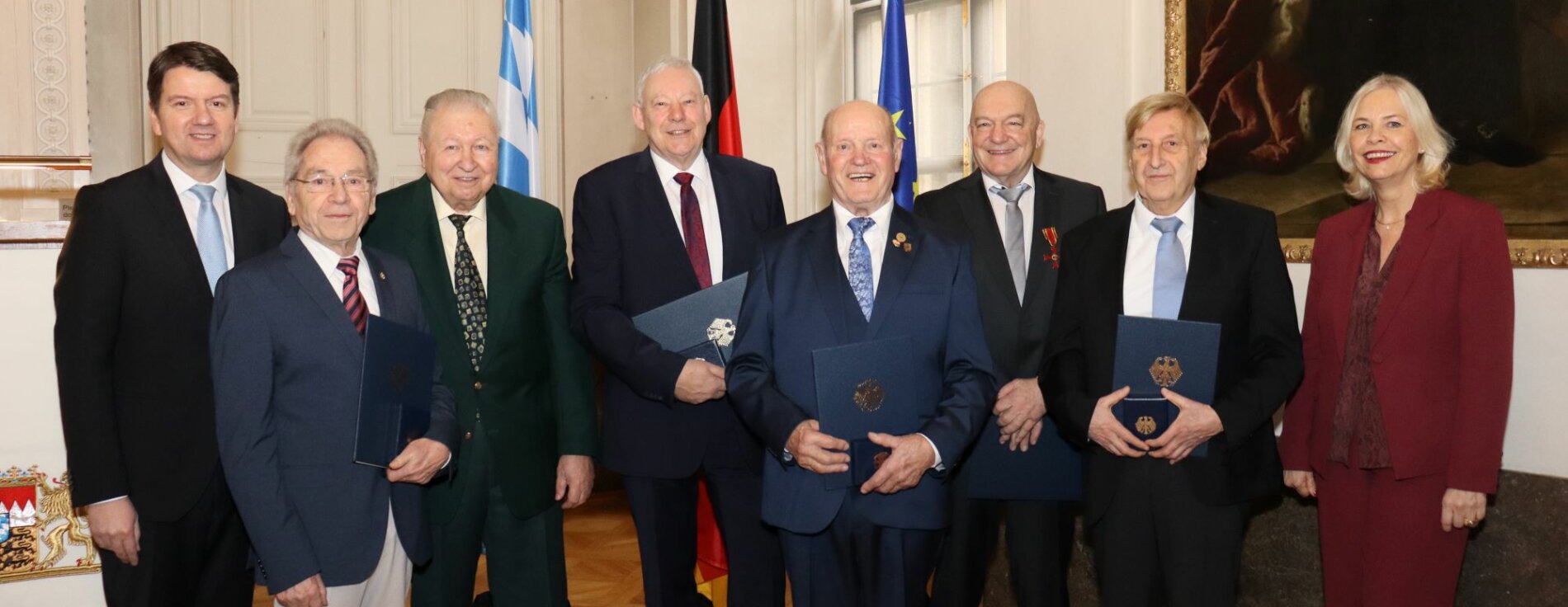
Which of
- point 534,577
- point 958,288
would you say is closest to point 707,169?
point 958,288

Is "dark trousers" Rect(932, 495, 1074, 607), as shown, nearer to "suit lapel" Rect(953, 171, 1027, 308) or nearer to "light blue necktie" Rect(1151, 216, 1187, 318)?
"suit lapel" Rect(953, 171, 1027, 308)

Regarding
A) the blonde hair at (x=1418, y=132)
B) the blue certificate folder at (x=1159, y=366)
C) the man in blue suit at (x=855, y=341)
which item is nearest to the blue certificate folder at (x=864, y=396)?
the man in blue suit at (x=855, y=341)

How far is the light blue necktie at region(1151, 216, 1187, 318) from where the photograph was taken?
265cm

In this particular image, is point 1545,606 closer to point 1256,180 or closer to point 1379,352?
point 1379,352

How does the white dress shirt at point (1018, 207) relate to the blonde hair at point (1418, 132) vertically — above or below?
below

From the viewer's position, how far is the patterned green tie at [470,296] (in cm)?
278

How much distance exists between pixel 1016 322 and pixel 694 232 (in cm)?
86

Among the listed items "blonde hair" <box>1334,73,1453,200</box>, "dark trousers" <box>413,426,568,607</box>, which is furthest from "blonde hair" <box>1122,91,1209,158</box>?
"dark trousers" <box>413,426,568,607</box>

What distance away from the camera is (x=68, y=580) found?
308 centimetres

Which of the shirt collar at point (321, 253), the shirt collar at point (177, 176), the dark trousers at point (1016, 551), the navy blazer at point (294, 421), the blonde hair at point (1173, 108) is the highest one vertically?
the blonde hair at point (1173, 108)

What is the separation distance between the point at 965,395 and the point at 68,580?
242 cm

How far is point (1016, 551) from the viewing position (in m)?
3.06

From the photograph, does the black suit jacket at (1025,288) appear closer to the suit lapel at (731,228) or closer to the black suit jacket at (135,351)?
the suit lapel at (731,228)

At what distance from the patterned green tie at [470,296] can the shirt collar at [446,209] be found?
3 centimetres
